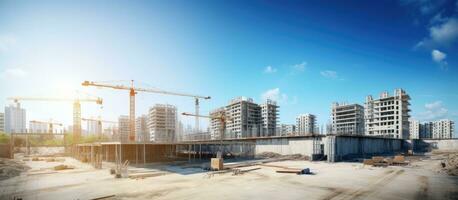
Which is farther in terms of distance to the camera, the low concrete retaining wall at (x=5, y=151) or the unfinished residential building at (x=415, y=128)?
the unfinished residential building at (x=415, y=128)

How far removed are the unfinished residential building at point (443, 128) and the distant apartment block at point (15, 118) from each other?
30047cm

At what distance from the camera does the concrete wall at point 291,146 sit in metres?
39.2

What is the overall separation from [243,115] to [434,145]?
72128 millimetres

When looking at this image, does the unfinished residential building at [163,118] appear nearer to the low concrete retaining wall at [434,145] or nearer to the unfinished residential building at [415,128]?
the low concrete retaining wall at [434,145]

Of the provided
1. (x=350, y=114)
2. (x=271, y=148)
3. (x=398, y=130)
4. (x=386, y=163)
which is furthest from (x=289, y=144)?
(x=350, y=114)

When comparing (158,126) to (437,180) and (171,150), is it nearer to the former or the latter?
(171,150)

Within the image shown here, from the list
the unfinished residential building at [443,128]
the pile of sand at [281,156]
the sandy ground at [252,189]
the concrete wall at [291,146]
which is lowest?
the unfinished residential building at [443,128]

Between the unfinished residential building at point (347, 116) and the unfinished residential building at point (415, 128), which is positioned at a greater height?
the unfinished residential building at point (347, 116)

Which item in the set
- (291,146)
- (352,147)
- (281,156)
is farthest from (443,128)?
(281,156)

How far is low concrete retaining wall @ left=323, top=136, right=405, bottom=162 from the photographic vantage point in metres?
36.6

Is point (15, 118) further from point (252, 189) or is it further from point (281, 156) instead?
point (252, 189)

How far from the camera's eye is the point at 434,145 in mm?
70062

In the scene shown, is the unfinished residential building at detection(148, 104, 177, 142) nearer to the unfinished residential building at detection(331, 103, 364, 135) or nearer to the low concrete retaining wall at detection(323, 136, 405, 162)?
the unfinished residential building at detection(331, 103, 364, 135)

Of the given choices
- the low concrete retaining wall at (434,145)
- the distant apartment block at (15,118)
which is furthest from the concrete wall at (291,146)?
the distant apartment block at (15,118)
